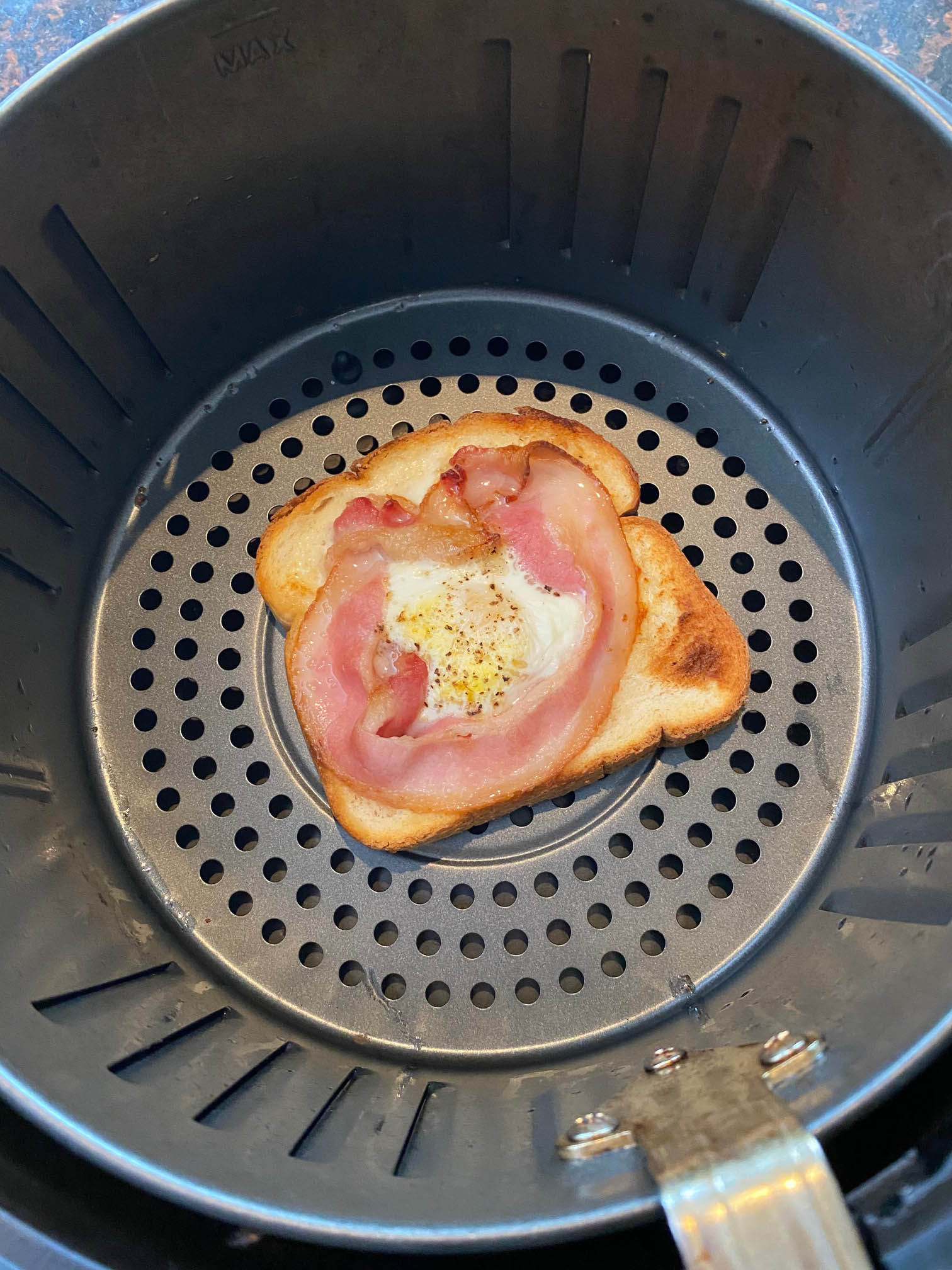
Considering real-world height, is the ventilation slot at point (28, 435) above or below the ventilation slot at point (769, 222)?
above

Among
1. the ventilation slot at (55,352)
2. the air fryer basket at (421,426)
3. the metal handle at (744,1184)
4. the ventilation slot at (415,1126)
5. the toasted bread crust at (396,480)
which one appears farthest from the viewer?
the toasted bread crust at (396,480)

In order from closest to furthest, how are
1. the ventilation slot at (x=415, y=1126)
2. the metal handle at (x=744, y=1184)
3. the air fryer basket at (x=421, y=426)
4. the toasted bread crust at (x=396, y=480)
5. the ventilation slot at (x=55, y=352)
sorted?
the metal handle at (x=744, y=1184) < the ventilation slot at (x=415, y=1126) < the air fryer basket at (x=421, y=426) < the ventilation slot at (x=55, y=352) < the toasted bread crust at (x=396, y=480)

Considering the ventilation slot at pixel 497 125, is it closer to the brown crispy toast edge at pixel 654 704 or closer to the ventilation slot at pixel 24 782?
the brown crispy toast edge at pixel 654 704

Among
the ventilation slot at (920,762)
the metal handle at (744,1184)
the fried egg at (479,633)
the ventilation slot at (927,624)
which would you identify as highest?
the fried egg at (479,633)

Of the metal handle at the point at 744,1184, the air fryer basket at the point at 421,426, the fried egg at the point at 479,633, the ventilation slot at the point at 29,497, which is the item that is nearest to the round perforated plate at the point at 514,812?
the air fryer basket at the point at 421,426

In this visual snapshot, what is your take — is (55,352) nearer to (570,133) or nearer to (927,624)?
(570,133)

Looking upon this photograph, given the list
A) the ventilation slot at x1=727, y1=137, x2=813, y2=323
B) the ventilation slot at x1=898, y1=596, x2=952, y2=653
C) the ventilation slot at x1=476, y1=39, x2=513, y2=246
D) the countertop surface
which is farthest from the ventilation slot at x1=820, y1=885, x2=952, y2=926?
the countertop surface

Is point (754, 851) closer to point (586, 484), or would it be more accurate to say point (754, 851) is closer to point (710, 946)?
point (710, 946)
